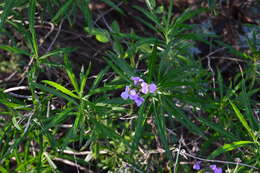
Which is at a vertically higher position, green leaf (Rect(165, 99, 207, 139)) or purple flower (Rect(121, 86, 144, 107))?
purple flower (Rect(121, 86, 144, 107))

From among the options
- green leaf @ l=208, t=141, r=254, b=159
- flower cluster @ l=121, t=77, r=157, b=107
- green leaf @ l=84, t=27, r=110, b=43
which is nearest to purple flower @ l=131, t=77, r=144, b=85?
flower cluster @ l=121, t=77, r=157, b=107

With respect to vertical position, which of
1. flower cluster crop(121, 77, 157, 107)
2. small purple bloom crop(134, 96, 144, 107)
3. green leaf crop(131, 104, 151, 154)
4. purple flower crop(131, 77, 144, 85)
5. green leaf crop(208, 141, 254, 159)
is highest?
purple flower crop(131, 77, 144, 85)

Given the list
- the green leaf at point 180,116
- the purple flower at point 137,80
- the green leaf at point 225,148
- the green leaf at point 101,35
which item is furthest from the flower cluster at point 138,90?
the green leaf at point 101,35

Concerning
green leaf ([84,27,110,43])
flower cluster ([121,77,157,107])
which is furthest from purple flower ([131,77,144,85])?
green leaf ([84,27,110,43])

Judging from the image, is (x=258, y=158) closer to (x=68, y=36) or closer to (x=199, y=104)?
(x=199, y=104)

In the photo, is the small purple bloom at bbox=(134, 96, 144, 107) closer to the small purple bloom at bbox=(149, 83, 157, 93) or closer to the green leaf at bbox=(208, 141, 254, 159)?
the small purple bloom at bbox=(149, 83, 157, 93)

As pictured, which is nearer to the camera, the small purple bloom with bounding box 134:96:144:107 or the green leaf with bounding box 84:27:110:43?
the small purple bloom with bounding box 134:96:144:107

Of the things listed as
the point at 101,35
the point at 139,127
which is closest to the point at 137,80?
the point at 139,127

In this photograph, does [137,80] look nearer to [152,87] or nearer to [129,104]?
[152,87]
